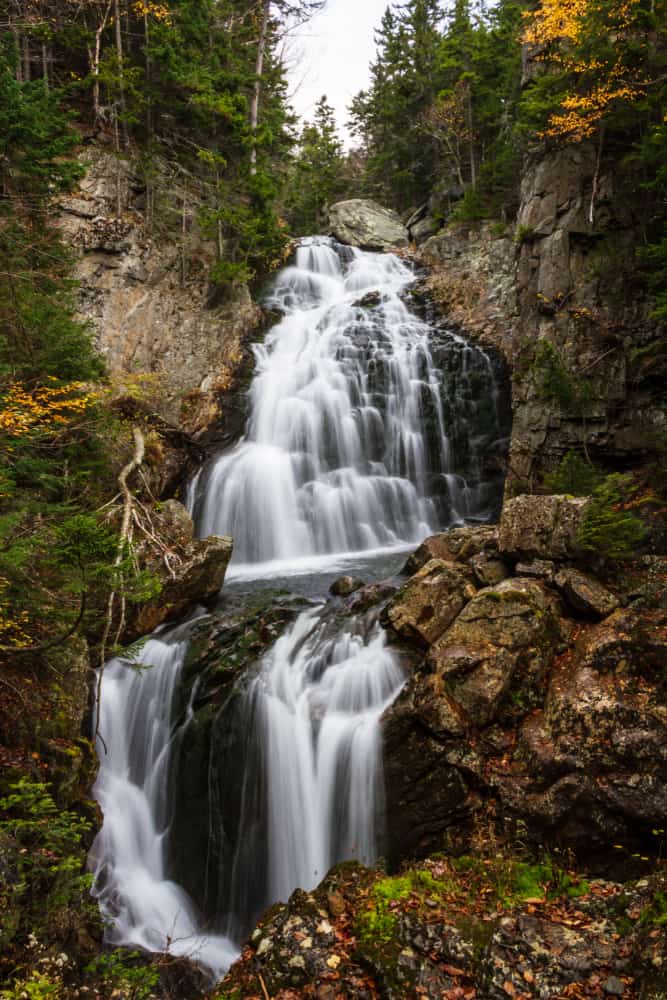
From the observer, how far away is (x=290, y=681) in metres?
7.14

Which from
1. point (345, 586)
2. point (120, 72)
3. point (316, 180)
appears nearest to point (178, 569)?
point (345, 586)

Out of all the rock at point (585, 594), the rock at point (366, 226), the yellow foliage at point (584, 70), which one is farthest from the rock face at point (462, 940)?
the rock at point (366, 226)

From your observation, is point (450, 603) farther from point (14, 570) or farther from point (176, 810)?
point (14, 570)

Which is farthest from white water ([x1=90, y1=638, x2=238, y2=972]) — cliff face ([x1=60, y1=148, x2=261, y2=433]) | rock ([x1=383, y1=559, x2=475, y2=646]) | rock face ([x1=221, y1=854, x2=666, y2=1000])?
cliff face ([x1=60, y1=148, x2=261, y2=433])

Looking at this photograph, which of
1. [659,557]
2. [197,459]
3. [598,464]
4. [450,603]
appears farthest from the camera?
[197,459]

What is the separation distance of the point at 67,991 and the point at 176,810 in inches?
125

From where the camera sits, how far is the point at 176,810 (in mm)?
6559

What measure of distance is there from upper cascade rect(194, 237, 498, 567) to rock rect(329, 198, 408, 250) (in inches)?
379

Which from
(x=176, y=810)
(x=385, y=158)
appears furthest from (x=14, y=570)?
(x=385, y=158)

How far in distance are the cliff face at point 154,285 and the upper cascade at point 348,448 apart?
1454 mm

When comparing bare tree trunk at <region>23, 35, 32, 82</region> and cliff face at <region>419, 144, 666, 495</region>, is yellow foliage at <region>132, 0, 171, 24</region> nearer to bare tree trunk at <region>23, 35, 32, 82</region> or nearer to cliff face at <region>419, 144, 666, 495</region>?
bare tree trunk at <region>23, 35, 32, 82</region>

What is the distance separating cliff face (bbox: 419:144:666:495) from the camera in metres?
11.0

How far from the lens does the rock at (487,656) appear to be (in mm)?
5469

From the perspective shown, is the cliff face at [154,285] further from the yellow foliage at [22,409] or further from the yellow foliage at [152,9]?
the yellow foliage at [22,409]
